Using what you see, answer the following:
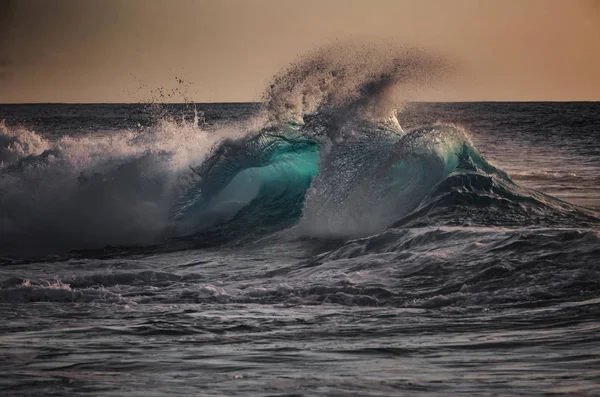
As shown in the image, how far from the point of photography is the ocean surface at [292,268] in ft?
20.3

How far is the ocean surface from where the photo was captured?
6.18 m

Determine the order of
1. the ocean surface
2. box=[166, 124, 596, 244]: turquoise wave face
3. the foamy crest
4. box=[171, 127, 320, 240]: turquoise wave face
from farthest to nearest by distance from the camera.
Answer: box=[171, 127, 320, 240]: turquoise wave face
the foamy crest
box=[166, 124, 596, 244]: turquoise wave face
the ocean surface

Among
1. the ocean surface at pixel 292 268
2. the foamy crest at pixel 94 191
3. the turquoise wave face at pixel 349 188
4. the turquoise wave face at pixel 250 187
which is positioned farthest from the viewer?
the turquoise wave face at pixel 250 187

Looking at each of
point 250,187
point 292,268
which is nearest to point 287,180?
point 250,187

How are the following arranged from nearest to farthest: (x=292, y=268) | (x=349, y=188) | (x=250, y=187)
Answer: (x=292, y=268) < (x=349, y=188) < (x=250, y=187)

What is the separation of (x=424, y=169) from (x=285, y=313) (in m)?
6.57

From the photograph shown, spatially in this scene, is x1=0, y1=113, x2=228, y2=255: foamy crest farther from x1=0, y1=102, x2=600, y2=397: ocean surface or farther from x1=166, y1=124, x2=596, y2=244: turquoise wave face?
x1=166, y1=124, x2=596, y2=244: turquoise wave face

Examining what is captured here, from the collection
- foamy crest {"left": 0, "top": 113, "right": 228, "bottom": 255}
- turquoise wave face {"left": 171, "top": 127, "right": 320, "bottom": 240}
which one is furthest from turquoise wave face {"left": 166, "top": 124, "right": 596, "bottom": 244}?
foamy crest {"left": 0, "top": 113, "right": 228, "bottom": 255}

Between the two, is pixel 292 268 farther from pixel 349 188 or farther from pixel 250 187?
pixel 250 187

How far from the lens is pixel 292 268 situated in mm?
10906

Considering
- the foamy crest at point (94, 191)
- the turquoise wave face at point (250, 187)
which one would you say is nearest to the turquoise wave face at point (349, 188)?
the turquoise wave face at point (250, 187)

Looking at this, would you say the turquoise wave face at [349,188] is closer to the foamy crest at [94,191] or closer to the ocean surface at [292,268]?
the ocean surface at [292,268]

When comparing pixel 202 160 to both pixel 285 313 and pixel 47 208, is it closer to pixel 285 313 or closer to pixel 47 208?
pixel 47 208

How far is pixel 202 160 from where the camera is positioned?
55.1 feet
